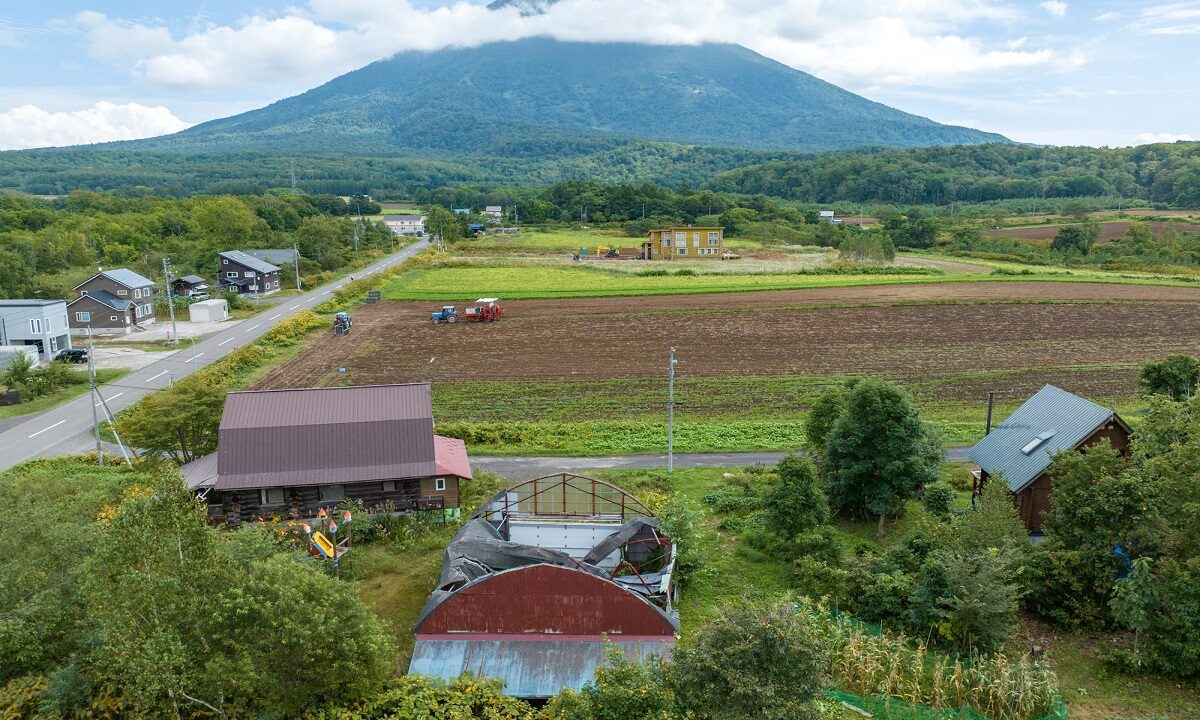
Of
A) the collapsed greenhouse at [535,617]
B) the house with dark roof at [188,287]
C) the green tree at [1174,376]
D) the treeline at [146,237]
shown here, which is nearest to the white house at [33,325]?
the treeline at [146,237]

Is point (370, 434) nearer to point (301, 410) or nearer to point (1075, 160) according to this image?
point (301, 410)

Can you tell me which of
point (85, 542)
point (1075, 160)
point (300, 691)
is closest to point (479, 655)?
point (300, 691)

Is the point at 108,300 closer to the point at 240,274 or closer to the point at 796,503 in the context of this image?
the point at 240,274

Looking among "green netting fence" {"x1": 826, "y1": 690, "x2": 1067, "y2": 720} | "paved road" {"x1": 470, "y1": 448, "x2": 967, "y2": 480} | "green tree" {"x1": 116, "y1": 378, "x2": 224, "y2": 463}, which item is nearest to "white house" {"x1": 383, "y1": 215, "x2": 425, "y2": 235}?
"green tree" {"x1": 116, "y1": 378, "x2": 224, "y2": 463}

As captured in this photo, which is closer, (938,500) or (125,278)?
(938,500)

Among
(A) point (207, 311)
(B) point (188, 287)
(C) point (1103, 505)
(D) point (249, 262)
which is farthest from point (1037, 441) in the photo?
(B) point (188, 287)

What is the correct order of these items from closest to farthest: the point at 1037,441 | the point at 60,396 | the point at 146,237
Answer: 1. the point at 1037,441
2. the point at 60,396
3. the point at 146,237
